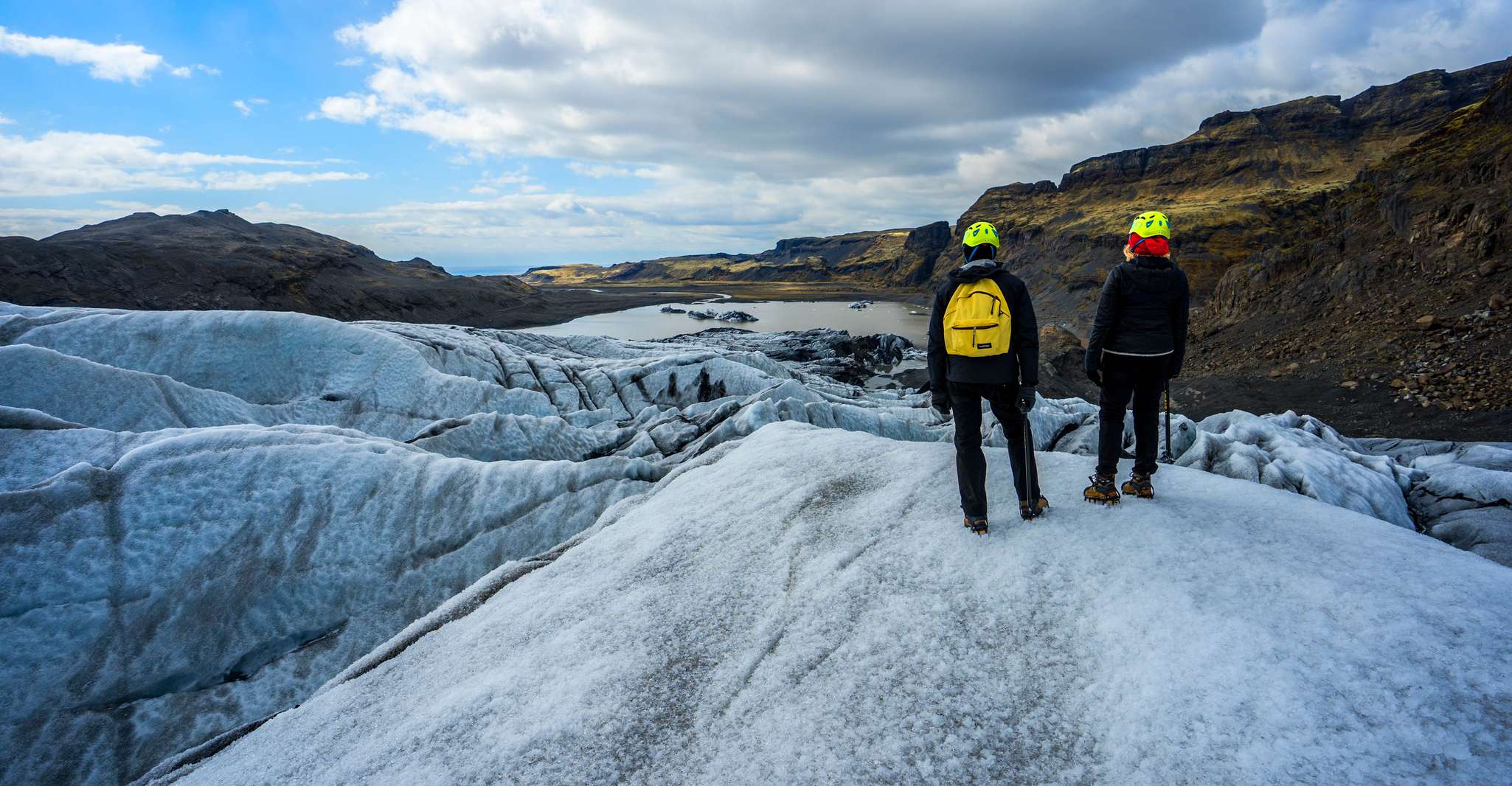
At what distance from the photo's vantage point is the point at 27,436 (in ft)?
23.9

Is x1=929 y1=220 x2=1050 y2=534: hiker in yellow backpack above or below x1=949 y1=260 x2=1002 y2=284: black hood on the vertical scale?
below

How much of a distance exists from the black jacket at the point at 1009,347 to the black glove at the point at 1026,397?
0.15ft

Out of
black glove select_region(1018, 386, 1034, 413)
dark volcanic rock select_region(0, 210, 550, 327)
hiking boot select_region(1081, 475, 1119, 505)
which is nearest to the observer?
black glove select_region(1018, 386, 1034, 413)

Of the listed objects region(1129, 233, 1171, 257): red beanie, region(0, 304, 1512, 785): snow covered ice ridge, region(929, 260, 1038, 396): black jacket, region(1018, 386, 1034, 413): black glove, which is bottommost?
region(0, 304, 1512, 785): snow covered ice ridge

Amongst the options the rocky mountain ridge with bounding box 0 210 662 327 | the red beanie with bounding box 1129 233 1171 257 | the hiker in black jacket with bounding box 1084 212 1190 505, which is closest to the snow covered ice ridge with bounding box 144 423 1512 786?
the hiker in black jacket with bounding box 1084 212 1190 505

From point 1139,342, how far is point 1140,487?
1.36 m

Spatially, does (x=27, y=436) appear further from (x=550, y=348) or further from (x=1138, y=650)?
(x=550, y=348)

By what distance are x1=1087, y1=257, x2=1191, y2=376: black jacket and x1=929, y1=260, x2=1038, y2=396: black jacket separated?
875 millimetres

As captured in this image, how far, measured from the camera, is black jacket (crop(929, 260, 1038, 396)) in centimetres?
508

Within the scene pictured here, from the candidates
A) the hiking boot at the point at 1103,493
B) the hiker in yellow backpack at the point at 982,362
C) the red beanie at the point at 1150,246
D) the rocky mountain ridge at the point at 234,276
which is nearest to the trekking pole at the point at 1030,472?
the hiker in yellow backpack at the point at 982,362

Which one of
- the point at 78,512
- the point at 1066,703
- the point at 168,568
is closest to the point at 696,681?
the point at 1066,703

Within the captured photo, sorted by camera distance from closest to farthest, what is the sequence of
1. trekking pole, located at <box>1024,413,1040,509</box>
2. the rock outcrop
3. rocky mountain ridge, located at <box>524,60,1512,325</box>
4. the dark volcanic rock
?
trekking pole, located at <box>1024,413,1040,509</box> < the rock outcrop < the dark volcanic rock < rocky mountain ridge, located at <box>524,60,1512,325</box>

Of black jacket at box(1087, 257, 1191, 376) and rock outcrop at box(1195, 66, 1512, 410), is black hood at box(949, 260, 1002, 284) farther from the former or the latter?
rock outcrop at box(1195, 66, 1512, 410)

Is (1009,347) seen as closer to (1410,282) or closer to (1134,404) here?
(1134,404)
